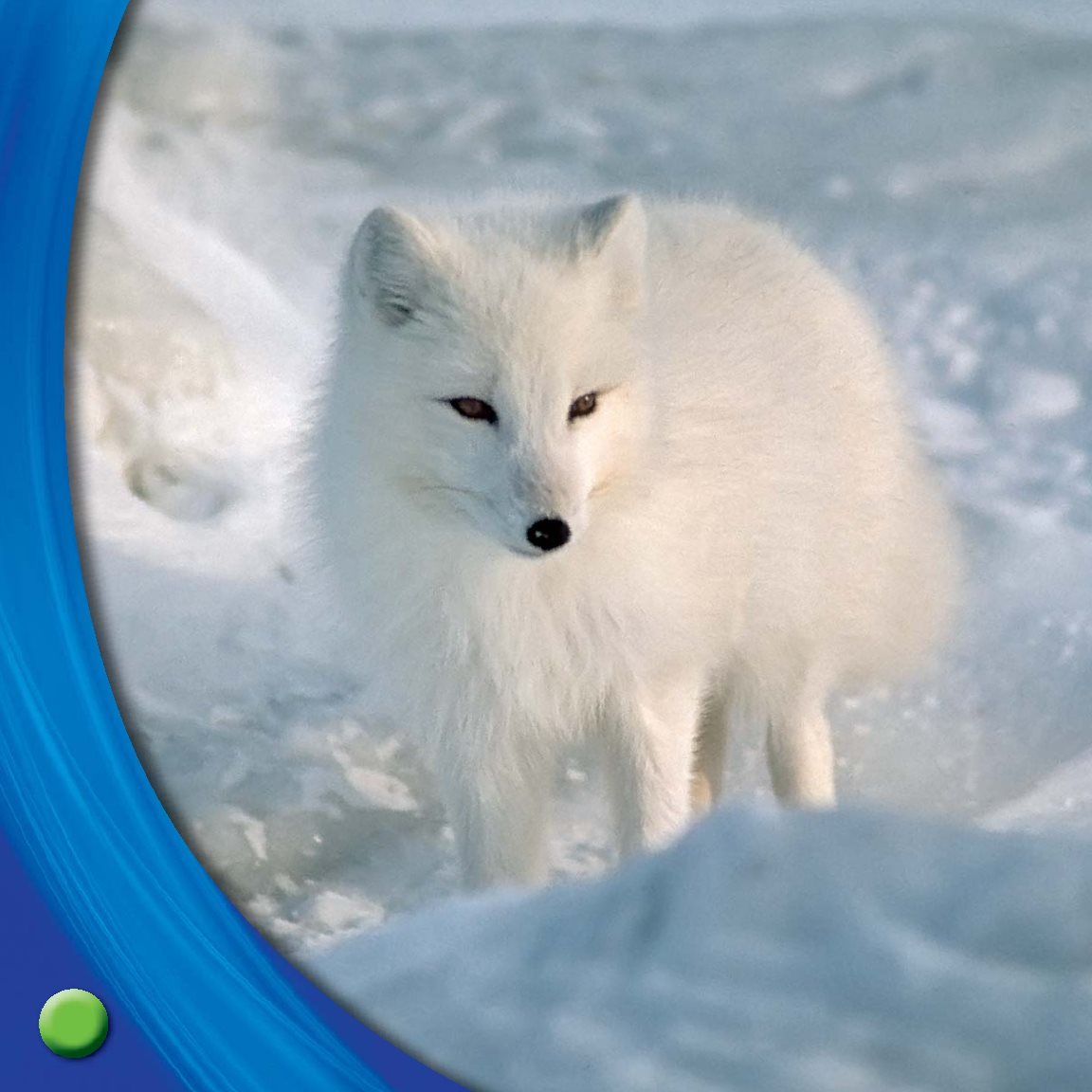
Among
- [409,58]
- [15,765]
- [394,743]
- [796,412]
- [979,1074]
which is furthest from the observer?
[394,743]

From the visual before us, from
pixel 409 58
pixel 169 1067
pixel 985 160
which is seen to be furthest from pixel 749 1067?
pixel 409 58

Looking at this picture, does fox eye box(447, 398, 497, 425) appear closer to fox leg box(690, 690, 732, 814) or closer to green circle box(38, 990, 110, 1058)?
green circle box(38, 990, 110, 1058)

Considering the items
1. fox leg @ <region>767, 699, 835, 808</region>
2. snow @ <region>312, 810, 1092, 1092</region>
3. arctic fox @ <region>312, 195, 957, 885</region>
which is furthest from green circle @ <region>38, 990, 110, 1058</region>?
fox leg @ <region>767, 699, 835, 808</region>

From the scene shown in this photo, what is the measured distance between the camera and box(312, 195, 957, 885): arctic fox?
1.54m

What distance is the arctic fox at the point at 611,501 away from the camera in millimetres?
1535

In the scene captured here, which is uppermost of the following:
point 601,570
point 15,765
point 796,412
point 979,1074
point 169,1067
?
point 796,412

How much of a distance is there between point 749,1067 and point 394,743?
134 cm

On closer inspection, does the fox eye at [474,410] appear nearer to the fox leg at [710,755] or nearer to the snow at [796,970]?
the snow at [796,970]

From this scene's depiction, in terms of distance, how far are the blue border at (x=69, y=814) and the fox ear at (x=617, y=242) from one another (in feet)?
1.82

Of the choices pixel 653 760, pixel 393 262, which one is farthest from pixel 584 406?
pixel 653 760

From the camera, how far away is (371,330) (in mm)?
1608

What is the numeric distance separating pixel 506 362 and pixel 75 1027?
77cm

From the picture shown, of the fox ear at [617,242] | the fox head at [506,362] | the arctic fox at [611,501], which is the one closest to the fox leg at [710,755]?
the arctic fox at [611,501]

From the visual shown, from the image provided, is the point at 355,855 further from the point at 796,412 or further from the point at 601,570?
the point at 796,412
